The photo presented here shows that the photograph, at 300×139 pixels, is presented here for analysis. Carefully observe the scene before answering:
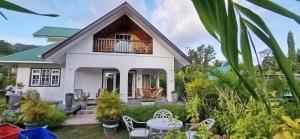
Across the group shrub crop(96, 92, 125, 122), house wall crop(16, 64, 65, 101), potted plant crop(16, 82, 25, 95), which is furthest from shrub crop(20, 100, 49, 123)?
potted plant crop(16, 82, 25, 95)

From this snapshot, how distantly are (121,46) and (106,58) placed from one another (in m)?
1.31

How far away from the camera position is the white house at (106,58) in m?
11.5

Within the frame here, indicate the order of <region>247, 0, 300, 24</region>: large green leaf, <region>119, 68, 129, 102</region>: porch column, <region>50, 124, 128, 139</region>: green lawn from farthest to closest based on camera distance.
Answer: <region>119, 68, 129, 102</region>: porch column
<region>50, 124, 128, 139</region>: green lawn
<region>247, 0, 300, 24</region>: large green leaf

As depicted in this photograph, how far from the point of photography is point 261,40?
1.47ft

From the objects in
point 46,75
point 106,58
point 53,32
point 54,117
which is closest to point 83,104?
point 106,58

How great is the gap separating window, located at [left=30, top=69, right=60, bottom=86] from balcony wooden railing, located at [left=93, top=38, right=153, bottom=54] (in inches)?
190

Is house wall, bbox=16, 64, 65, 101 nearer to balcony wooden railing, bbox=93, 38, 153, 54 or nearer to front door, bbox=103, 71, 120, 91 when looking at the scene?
front door, bbox=103, 71, 120, 91

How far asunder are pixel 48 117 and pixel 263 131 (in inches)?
302

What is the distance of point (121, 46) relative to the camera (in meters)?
12.5

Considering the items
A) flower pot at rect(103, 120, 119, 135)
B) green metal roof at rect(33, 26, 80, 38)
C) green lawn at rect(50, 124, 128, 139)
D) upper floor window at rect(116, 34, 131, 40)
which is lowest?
green lawn at rect(50, 124, 128, 139)

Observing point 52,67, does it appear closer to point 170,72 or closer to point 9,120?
point 9,120

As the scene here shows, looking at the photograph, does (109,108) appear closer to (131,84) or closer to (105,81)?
(105,81)

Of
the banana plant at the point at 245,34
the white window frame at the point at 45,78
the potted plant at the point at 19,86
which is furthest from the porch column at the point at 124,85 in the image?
the banana plant at the point at 245,34

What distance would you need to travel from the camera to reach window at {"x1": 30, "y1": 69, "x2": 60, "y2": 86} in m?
14.2
